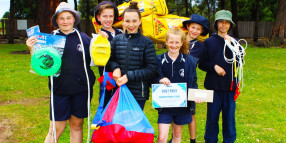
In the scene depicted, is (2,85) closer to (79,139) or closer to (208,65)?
(79,139)

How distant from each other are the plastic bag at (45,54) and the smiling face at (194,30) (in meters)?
1.66

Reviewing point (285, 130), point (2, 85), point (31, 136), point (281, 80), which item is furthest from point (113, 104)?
point (281, 80)

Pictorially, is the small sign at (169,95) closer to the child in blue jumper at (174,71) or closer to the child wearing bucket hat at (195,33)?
the child in blue jumper at (174,71)

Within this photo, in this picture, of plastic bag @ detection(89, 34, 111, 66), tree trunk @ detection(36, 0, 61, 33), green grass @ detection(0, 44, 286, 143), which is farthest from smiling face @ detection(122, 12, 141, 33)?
tree trunk @ detection(36, 0, 61, 33)

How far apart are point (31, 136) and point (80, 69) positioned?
2.01 meters

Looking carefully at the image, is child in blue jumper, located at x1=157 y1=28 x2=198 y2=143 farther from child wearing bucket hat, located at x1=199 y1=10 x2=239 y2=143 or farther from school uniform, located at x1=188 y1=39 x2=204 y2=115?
child wearing bucket hat, located at x1=199 y1=10 x2=239 y2=143

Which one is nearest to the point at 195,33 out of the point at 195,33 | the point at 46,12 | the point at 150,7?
the point at 195,33

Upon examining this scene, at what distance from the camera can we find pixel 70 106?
314cm

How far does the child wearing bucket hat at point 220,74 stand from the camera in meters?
3.60

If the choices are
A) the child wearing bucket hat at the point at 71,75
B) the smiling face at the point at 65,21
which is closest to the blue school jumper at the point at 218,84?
the child wearing bucket hat at the point at 71,75

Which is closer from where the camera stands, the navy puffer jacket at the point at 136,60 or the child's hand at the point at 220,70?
the navy puffer jacket at the point at 136,60

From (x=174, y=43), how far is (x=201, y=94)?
2.09 feet

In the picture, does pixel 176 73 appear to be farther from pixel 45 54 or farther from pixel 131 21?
pixel 45 54

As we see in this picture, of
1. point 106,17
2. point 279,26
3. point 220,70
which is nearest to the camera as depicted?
point 106,17
